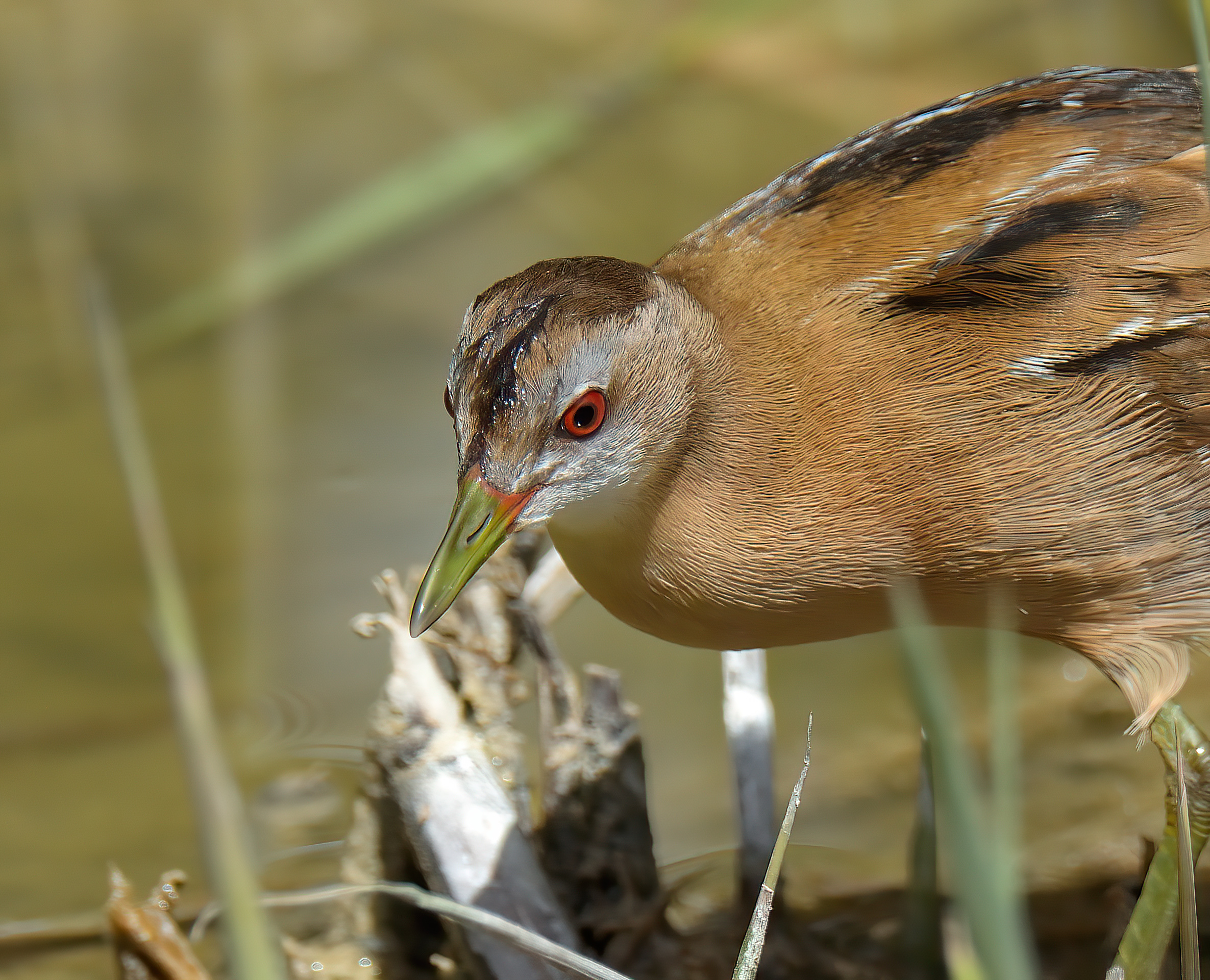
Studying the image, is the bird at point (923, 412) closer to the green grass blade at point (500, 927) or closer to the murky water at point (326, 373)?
the green grass blade at point (500, 927)

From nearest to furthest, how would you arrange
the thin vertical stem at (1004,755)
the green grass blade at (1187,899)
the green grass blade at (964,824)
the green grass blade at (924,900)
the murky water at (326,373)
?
1. the green grass blade at (964,824)
2. the thin vertical stem at (1004,755)
3. the green grass blade at (1187,899)
4. the green grass blade at (924,900)
5. the murky water at (326,373)

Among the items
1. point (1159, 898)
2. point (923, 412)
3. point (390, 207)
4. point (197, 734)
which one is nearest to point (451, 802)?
point (923, 412)

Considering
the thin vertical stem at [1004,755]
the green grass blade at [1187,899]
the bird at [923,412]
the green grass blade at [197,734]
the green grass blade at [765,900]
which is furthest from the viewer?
the bird at [923,412]

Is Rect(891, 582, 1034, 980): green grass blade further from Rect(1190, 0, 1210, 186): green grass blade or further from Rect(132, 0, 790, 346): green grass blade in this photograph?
Rect(132, 0, 790, 346): green grass blade

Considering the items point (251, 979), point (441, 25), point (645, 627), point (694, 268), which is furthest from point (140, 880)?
point (441, 25)

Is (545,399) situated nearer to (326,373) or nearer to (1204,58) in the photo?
(1204,58)

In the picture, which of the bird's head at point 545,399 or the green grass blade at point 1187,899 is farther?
the bird's head at point 545,399

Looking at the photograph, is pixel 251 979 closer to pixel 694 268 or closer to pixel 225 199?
pixel 694 268

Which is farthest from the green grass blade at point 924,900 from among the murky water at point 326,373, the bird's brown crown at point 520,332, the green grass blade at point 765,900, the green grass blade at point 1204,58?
the green grass blade at point 1204,58
